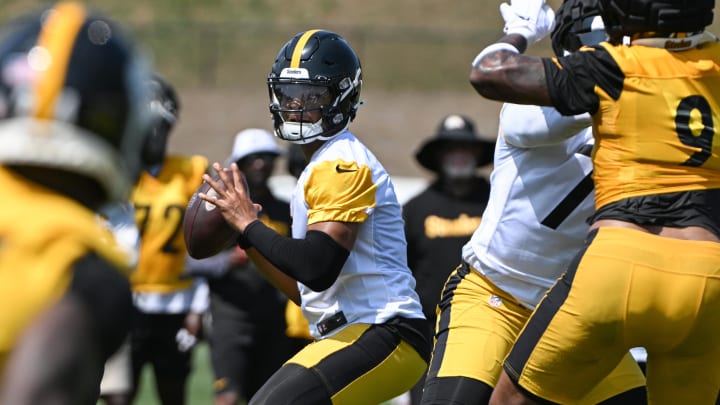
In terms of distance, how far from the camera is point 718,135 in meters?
A: 3.84

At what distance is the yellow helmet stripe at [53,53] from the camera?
2.10 m

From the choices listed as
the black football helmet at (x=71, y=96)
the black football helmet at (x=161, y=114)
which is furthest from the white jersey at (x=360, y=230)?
the black football helmet at (x=161, y=114)

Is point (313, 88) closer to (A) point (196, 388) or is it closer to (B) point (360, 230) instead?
(B) point (360, 230)

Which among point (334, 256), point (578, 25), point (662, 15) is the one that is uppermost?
point (662, 15)

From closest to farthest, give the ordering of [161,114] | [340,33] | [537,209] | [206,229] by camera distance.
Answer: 1. [537,209]
2. [206,229]
3. [161,114]
4. [340,33]

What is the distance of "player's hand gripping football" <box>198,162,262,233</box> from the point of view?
455 centimetres

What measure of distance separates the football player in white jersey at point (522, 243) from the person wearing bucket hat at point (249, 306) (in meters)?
4.00

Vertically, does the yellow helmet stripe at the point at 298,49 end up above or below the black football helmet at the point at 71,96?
below

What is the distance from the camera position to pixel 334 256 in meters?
4.38

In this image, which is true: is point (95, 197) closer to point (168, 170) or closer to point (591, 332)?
point (591, 332)

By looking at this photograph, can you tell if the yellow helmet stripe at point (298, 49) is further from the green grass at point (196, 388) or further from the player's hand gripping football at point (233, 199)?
the green grass at point (196, 388)

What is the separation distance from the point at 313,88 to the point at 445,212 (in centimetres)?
386

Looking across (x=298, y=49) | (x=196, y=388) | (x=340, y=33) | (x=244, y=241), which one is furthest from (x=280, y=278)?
(x=340, y=33)

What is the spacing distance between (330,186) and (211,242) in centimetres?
58
